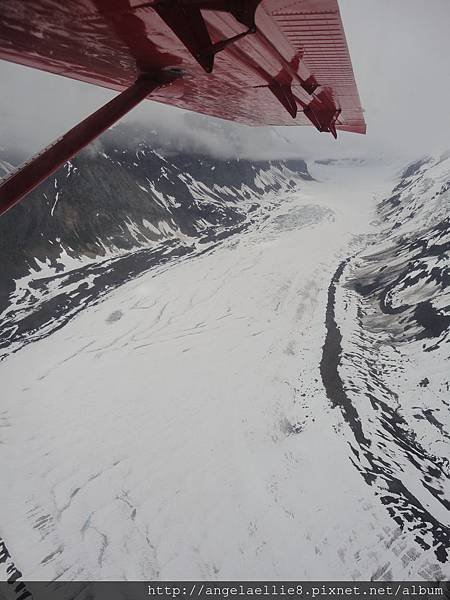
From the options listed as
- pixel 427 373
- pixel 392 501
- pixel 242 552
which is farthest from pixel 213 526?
pixel 427 373

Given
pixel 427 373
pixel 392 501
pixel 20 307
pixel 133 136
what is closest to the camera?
pixel 392 501

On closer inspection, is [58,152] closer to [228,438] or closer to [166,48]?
[166,48]

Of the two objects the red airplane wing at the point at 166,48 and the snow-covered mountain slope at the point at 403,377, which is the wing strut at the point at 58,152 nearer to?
the red airplane wing at the point at 166,48

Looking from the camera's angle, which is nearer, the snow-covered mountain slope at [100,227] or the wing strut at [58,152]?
the wing strut at [58,152]

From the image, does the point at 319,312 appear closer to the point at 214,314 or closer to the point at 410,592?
the point at 214,314

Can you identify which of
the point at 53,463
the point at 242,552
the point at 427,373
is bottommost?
the point at 427,373

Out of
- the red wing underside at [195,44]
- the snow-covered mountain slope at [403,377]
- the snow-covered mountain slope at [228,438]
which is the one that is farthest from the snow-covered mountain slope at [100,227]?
the red wing underside at [195,44]
